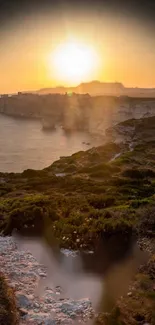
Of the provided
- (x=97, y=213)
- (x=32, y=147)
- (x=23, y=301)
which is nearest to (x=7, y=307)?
(x=23, y=301)

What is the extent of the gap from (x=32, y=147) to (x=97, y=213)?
60.9m

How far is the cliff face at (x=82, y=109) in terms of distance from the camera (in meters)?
123

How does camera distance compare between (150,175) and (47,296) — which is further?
(150,175)

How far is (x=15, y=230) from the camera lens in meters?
24.0

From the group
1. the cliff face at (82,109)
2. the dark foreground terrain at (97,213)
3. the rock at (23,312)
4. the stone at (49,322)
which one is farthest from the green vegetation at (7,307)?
the cliff face at (82,109)

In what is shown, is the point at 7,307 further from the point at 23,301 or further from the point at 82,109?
the point at 82,109

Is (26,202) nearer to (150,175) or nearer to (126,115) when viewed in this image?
(150,175)

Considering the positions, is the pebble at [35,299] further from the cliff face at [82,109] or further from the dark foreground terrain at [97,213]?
the cliff face at [82,109]

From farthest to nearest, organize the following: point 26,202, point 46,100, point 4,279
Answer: point 46,100 → point 26,202 → point 4,279

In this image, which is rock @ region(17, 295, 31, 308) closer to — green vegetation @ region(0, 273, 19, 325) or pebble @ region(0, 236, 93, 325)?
pebble @ region(0, 236, 93, 325)

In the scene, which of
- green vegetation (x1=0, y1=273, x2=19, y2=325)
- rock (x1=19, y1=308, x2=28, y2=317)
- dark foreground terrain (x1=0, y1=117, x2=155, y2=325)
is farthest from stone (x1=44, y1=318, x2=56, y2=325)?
Result: dark foreground terrain (x1=0, y1=117, x2=155, y2=325)

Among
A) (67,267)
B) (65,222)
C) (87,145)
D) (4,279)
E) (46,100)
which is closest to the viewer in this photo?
(4,279)

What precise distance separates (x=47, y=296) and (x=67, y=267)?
10.1ft

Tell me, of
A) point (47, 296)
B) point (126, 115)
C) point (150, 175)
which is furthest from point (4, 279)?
point (126, 115)
